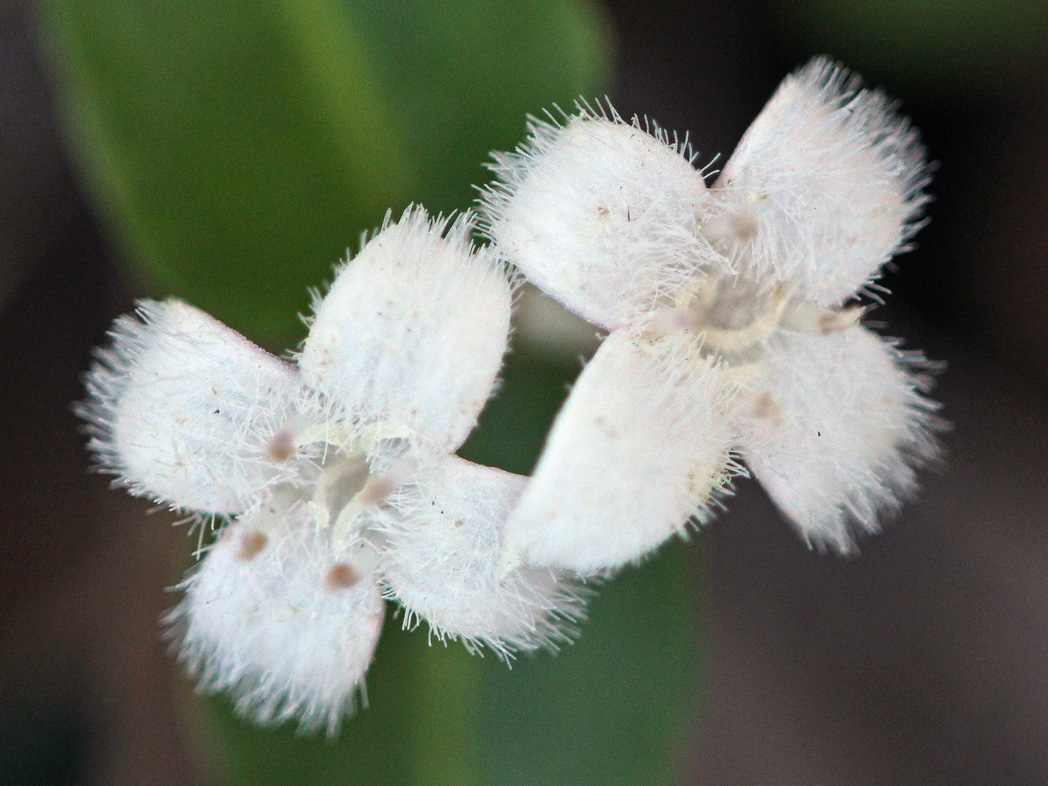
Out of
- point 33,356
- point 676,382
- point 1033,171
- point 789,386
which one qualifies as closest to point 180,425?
point 676,382

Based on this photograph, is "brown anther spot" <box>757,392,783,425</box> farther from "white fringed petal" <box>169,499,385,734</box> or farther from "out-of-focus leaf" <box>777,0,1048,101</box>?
"out-of-focus leaf" <box>777,0,1048,101</box>

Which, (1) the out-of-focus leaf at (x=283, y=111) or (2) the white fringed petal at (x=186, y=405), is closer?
(2) the white fringed petal at (x=186, y=405)

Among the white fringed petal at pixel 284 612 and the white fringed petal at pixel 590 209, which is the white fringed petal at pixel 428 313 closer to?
the white fringed petal at pixel 590 209

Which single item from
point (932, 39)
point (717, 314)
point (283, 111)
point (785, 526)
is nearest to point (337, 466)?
point (717, 314)

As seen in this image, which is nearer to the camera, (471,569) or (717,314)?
(471,569)

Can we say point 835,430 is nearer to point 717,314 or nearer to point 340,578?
point 717,314

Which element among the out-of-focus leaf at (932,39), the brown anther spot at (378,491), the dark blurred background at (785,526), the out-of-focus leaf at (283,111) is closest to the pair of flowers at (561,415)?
the brown anther spot at (378,491)

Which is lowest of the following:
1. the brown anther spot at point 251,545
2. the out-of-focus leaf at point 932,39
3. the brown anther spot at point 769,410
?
the brown anther spot at point 251,545
